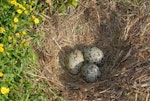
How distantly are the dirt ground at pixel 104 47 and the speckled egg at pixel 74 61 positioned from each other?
70 millimetres

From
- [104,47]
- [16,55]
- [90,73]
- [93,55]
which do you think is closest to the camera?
A: [16,55]

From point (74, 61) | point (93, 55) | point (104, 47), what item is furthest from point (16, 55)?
point (104, 47)

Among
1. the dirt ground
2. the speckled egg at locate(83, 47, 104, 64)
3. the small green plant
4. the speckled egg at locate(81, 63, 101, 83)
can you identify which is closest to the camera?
the small green plant

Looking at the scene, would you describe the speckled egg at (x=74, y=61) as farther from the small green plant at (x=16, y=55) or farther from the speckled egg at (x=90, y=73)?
the small green plant at (x=16, y=55)

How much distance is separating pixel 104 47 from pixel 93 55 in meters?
0.32

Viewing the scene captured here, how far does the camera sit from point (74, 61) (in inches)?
167

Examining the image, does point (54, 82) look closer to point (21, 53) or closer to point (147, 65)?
point (21, 53)

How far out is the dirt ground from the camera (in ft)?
12.9

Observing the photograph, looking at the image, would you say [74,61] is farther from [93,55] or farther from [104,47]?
[104,47]

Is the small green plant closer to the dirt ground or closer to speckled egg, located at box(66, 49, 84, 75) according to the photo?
the dirt ground

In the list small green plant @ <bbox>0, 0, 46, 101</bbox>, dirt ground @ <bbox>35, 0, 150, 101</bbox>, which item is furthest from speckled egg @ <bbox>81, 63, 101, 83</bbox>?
small green plant @ <bbox>0, 0, 46, 101</bbox>

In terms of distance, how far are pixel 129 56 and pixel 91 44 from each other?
0.57 metres

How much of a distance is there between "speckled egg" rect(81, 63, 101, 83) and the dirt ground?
65 mm

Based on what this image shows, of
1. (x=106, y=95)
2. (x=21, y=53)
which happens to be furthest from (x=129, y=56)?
(x=21, y=53)
